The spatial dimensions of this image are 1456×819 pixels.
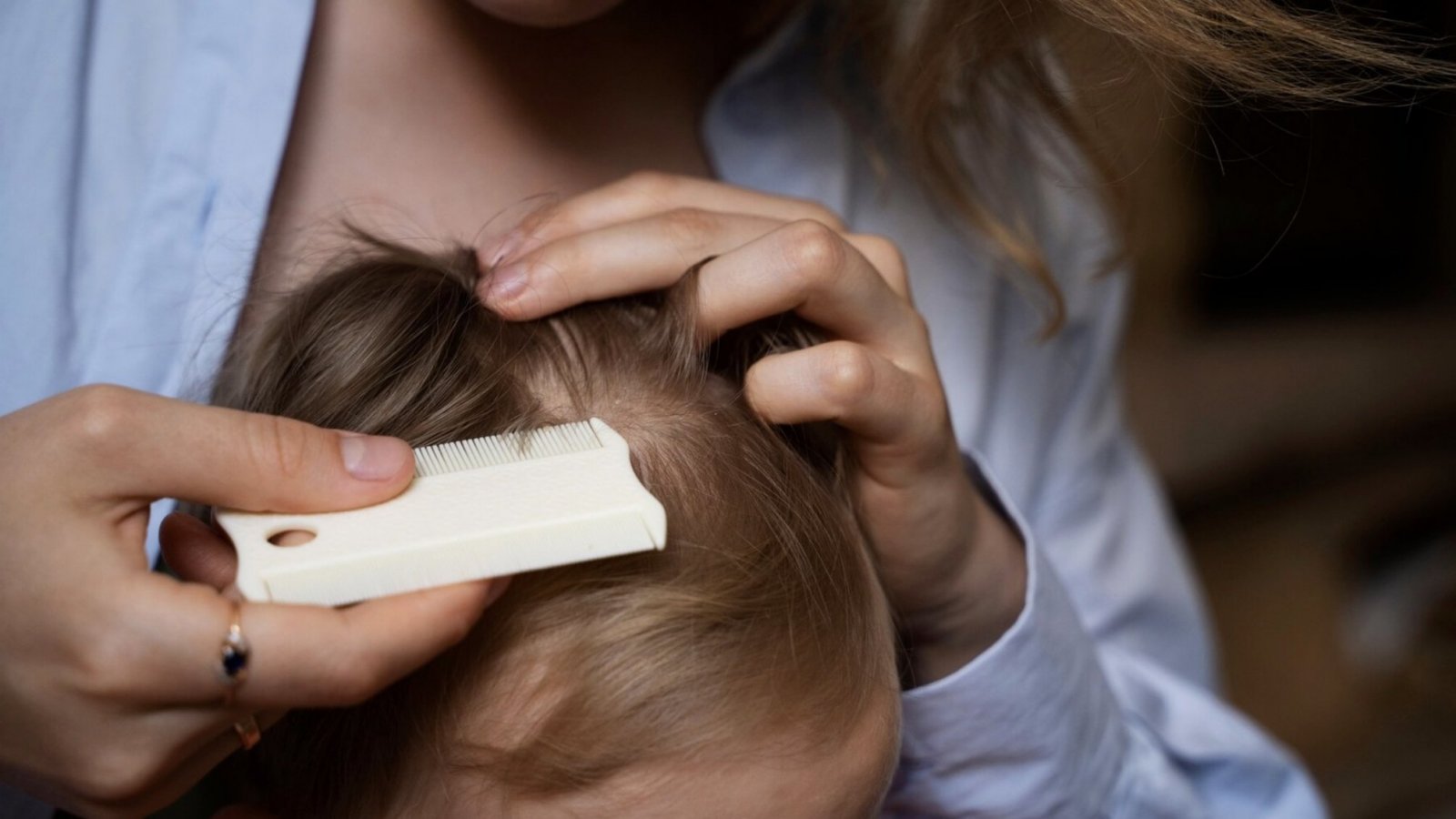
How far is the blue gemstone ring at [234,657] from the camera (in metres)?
0.45

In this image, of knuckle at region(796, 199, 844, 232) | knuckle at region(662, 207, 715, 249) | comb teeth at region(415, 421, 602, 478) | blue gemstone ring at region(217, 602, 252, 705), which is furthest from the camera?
knuckle at region(796, 199, 844, 232)

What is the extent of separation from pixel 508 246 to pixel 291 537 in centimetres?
27

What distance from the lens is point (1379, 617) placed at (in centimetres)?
261

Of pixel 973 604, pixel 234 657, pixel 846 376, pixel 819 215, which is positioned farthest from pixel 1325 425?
pixel 234 657

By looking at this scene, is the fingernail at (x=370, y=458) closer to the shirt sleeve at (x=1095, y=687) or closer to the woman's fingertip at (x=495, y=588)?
the woman's fingertip at (x=495, y=588)

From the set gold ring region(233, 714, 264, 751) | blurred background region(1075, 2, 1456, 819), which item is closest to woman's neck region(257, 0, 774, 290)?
gold ring region(233, 714, 264, 751)

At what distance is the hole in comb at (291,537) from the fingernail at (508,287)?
205mm

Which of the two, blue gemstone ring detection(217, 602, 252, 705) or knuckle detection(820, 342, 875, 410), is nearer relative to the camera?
blue gemstone ring detection(217, 602, 252, 705)

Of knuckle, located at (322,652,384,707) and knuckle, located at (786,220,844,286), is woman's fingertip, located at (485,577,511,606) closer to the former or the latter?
knuckle, located at (322,652,384,707)

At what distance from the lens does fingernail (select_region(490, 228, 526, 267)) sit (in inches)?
28.1

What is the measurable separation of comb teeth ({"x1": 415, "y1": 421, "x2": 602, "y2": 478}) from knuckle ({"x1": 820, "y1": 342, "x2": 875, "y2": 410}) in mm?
139

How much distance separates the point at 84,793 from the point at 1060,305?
77 centimetres

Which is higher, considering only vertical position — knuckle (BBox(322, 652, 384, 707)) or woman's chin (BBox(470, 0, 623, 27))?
woman's chin (BBox(470, 0, 623, 27))

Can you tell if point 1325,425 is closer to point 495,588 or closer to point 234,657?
point 495,588
